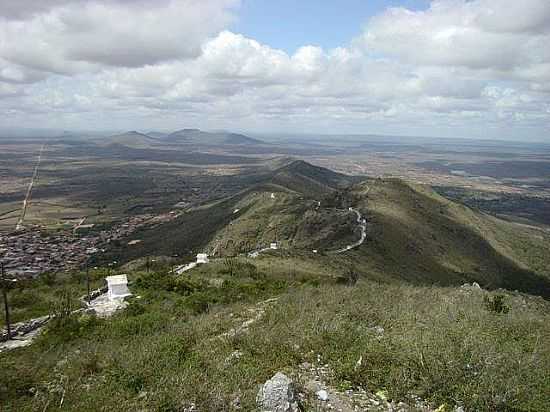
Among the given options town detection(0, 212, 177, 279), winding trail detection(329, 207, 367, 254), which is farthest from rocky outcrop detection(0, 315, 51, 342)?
town detection(0, 212, 177, 279)

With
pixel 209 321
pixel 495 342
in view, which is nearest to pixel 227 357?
pixel 209 321

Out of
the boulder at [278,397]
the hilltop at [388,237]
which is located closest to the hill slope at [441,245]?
the hilltop at [388,237]

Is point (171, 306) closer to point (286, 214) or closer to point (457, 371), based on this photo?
point (457, 371)

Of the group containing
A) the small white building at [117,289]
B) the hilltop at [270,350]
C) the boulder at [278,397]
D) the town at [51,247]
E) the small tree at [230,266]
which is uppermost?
the boulder at [278,397]

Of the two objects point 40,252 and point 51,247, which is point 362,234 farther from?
point 51,247

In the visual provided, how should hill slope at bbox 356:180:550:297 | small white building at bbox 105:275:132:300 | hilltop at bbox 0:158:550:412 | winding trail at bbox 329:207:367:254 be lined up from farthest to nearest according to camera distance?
hill slope at bbox 356:180:550:297
winding trail at bbox 329:207:367:254
small white building at bbox 105:275:132:300
hilltop at bbox 0:158:550:412

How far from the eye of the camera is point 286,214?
94188 mm

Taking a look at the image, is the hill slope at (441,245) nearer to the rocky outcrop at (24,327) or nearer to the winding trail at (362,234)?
the winding trail at (362,234)

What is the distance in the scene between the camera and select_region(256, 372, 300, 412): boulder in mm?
10461

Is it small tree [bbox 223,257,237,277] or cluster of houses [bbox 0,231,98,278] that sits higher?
small tree [bbox 223,257,237,277]

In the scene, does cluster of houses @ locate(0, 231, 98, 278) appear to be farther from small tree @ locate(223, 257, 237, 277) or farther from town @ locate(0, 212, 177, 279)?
small tree @ locate(223, 257, 237, 277)

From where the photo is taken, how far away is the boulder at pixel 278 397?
34.3 feet

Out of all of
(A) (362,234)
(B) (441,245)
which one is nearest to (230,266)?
(A) (362,234)

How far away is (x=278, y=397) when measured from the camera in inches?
417
